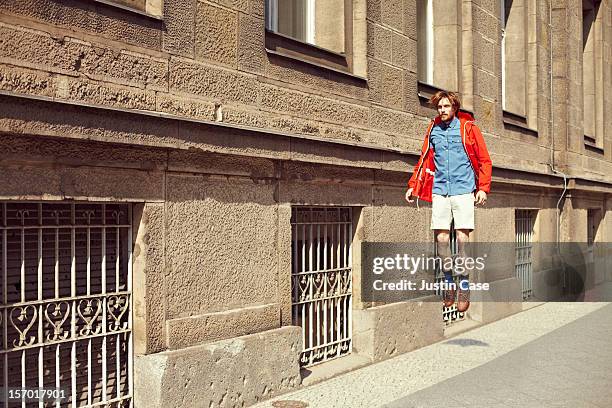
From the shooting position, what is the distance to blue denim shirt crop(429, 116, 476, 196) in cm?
639

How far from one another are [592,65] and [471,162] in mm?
15238

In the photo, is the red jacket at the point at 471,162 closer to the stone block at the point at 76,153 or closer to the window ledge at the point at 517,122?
the stone block at the point at 76,153

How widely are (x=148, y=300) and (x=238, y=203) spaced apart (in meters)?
1.40

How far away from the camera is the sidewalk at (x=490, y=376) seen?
7434mm

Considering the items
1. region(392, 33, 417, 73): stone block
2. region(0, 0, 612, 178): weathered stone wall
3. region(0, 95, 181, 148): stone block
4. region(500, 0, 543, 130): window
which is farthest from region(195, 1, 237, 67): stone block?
region(500, 0, 543, 130): window

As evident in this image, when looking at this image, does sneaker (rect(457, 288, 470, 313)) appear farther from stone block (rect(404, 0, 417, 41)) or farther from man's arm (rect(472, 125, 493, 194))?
stone block (rect(404, 0, 417, 41))

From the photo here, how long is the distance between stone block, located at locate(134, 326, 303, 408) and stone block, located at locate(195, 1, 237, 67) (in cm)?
248

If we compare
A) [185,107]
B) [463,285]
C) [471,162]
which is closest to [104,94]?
[185,107]

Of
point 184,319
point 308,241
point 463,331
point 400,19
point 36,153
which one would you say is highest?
point 400,19

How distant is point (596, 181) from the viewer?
1838cm

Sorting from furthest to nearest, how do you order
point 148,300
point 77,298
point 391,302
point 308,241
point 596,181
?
point 596,181 → point 391,302 → point 308,241 → point 148,300 → point 77,298

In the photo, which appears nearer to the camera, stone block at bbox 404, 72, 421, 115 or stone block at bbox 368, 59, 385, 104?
stone block at bbox 368, 59, 385, 104

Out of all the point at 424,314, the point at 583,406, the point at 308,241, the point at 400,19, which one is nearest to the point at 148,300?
the point at 308,241

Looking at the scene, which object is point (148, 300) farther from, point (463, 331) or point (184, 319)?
point (463, 331)
